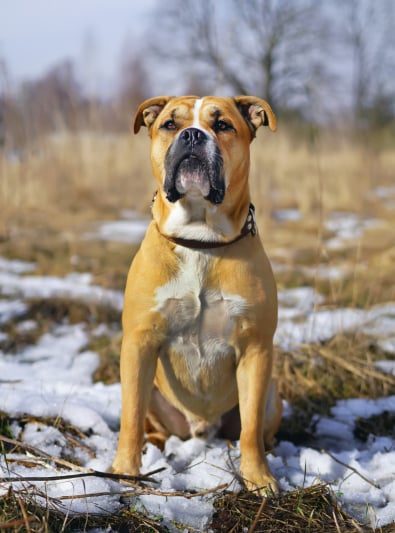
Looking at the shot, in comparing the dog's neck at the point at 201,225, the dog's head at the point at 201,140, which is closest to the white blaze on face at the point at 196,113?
the dog's head at the point at 201,140

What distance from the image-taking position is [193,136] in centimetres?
220

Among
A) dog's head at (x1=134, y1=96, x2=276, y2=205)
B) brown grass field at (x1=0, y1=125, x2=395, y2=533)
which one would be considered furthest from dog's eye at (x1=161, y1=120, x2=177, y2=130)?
brown grass field at (x1=0, y1=125, x2=395, y2=533)

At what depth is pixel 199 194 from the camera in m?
2.26

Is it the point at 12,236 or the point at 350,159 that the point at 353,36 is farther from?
the point at 12,236

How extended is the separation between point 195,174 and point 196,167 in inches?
1.1

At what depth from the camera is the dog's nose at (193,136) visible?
2.20 meters

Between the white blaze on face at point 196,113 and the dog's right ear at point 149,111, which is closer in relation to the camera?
the white blaze on face at point 196,113

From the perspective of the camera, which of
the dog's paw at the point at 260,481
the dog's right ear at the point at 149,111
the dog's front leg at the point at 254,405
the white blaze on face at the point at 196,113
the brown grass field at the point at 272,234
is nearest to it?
the brown grass field at the point at 272,234

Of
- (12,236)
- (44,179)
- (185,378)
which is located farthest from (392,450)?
(44,179)

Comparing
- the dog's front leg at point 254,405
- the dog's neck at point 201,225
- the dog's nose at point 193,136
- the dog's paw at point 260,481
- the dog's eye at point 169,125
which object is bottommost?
the dog's paw at point 260,481

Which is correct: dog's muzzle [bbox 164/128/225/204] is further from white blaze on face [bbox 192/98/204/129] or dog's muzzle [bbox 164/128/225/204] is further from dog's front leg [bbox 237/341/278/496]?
dog's front leg [bbox 237/341/278/496]

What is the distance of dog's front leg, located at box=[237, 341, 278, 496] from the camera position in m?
2.25

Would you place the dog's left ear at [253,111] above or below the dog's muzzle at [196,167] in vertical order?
above

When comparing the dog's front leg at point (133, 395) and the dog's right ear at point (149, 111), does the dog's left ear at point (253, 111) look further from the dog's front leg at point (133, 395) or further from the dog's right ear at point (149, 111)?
the dog's front leg at point (133, 395)
